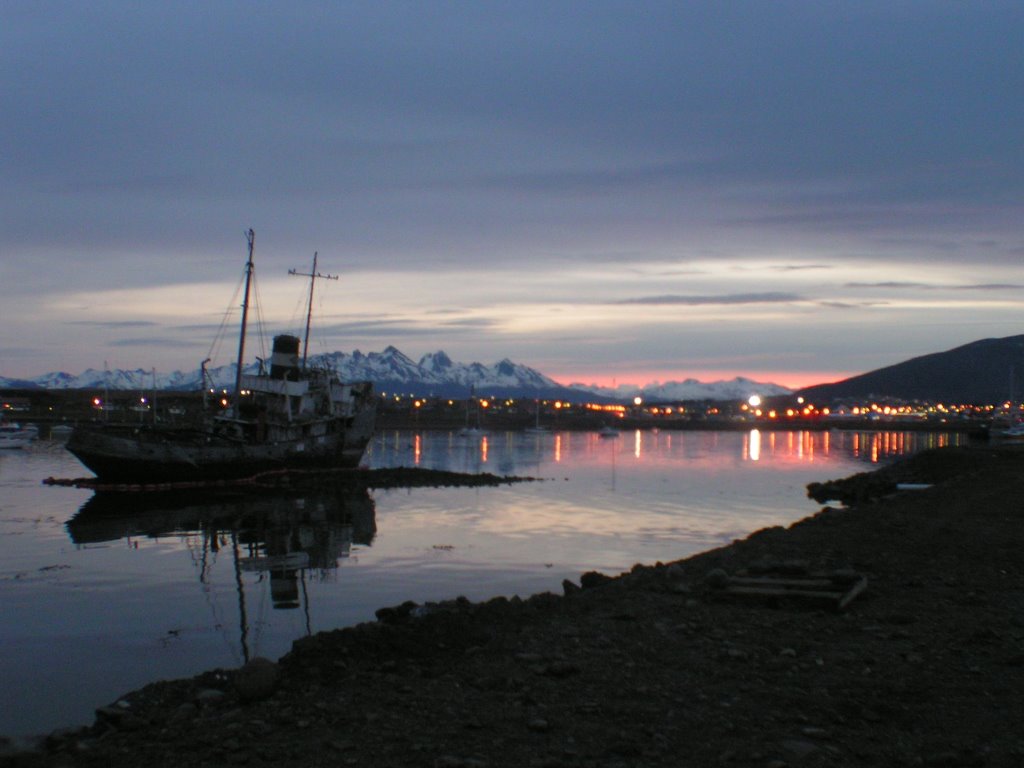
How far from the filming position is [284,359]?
5094 centimetres

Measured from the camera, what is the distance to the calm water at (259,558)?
13.5 meters

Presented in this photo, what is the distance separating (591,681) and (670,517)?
82.2ft

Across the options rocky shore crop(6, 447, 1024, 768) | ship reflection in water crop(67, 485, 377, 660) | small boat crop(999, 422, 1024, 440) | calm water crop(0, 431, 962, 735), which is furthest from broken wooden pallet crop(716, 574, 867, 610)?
small boat crop(999, 422, 1024, 440)

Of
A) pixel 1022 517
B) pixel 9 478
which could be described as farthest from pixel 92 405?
pixel 1022 517

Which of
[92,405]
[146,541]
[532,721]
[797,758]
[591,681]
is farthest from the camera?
[92,405]

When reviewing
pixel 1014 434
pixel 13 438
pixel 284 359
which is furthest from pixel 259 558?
pixel 1014 434

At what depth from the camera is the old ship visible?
42.4m

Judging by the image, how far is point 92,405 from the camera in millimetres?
187750

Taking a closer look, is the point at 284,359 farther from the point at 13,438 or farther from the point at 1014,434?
the point at 1014,434

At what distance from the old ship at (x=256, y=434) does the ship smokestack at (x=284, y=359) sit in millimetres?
51

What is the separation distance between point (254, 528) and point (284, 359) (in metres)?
22.0

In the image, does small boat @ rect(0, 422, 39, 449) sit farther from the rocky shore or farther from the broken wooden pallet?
the broken wooden pallet

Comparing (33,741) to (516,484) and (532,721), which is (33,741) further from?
(516,484)

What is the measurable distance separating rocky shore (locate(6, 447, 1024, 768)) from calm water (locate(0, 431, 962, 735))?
9.24ft
